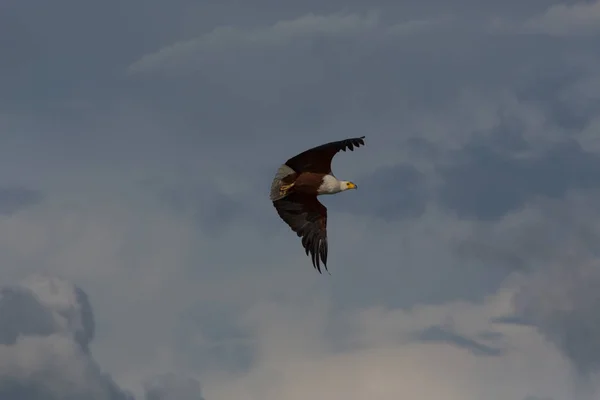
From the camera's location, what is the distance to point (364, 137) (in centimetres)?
3959

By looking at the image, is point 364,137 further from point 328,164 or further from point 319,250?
point 319,250

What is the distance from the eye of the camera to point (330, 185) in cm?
4241

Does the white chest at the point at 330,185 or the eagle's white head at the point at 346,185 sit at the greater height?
the eagle's white head at the point at 346,185

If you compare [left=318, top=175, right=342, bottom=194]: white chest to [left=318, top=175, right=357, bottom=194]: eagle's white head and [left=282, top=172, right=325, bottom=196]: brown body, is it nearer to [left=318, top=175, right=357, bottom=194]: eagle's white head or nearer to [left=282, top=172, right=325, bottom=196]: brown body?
[left=318, top=175, right=357, bottom=194]: eagle's white head

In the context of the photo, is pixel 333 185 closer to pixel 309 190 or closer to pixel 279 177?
pixel 309 190

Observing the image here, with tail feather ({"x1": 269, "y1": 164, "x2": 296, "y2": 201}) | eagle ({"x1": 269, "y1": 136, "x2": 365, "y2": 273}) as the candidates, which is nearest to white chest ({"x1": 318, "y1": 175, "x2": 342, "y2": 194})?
eagle ({"x1": 269, "y1": 136, "x2": 365, "y2": 273})

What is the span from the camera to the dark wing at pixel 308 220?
43281 mm

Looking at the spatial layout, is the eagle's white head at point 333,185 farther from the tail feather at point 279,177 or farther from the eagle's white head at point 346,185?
the tail feather at point 279,177

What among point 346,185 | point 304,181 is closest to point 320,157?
point 304,181

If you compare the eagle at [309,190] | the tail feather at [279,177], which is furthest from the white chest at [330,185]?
the tail feather at [279,177]

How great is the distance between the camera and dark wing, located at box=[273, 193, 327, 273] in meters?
43.3

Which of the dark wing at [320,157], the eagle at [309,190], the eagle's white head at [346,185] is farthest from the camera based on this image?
the eagle's white head at [346,185]

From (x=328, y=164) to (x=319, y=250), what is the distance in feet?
12.8

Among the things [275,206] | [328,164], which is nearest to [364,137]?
[328,164]
